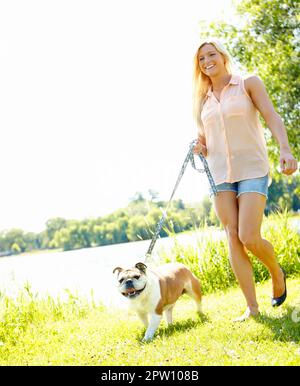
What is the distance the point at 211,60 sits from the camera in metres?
4.02

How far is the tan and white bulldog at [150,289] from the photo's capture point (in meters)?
3.80

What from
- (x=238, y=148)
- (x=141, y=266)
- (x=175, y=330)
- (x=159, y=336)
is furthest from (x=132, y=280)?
(x=238, y=148)

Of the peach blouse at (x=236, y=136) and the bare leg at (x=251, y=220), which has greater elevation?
the peach blouse at (x=236, y=136)

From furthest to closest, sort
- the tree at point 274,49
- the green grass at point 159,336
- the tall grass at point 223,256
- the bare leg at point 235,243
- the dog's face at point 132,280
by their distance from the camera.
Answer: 1. the tree at point 274,49
2. the tall grass at point 223,256
3. the bare leg at point 235,243
4. the dog's face at point 132,280
5. the green grass at point 159,336

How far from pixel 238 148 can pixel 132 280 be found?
4.05 feet

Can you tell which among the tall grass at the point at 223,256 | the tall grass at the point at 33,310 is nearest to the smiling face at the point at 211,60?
the tall grass at the point at 33,310

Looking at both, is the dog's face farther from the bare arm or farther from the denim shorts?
the bare arm

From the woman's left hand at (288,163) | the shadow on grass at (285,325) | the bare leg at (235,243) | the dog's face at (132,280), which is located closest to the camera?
the shadow on grass at (285,325)

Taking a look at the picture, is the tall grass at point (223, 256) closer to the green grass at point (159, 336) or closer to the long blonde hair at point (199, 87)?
the green grass at point (159, 336)

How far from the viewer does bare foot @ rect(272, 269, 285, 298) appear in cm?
424

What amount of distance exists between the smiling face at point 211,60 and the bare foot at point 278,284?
162 centimetres

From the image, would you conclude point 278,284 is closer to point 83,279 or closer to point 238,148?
point 238,148

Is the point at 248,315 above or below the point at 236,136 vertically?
below
